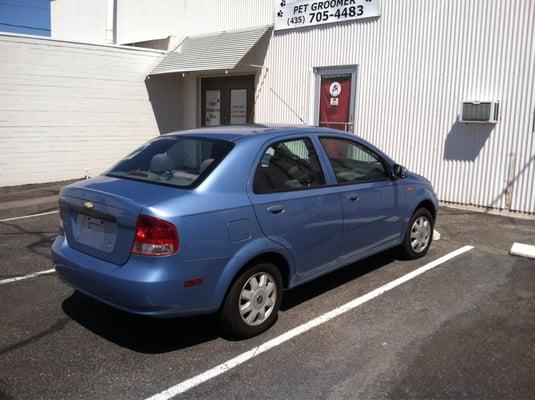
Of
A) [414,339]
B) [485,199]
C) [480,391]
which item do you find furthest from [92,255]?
[485,199]

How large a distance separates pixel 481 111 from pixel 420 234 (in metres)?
3.88

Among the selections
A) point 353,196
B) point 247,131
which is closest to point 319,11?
point 353,196

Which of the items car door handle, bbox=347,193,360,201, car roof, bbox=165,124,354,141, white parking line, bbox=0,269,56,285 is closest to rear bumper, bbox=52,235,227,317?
car roof, bbox=165,124,354,141

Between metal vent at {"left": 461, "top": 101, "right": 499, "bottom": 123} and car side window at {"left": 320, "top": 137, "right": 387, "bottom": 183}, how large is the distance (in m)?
4.38

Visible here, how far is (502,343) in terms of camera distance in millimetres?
4020

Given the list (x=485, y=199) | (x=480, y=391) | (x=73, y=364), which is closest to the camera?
(x=480, y=391)

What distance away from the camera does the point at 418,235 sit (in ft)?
20.1

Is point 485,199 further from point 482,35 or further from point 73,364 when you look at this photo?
point 73,364

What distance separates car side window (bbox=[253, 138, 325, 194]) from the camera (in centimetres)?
417

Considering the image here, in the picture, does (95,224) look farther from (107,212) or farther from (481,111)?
(481,111)

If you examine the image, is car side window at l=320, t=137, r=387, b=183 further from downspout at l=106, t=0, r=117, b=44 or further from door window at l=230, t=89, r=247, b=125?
downspout at l=106, t=0, r=117, b=44

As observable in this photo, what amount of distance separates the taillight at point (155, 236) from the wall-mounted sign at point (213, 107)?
11504 mm

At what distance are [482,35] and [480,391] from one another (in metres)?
7.44

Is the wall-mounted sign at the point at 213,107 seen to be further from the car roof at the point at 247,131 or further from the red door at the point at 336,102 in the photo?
the car roof at the point at 247,131
